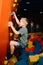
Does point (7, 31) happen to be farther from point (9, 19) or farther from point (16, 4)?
point (16, 4)

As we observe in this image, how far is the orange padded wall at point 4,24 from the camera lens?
1.96 metres

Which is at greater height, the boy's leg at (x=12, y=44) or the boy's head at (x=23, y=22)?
the boy's head at (x=23, y=22)

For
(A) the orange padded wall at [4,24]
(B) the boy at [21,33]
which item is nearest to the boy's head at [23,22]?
(B) the boy at [21,33]

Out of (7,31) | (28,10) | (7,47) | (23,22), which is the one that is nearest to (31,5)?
(28,10)

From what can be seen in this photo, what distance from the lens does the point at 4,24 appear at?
78.2 inches

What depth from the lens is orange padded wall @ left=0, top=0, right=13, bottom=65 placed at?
196 centimetres

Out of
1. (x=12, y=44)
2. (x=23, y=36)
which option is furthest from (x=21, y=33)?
(x=12, y=44)

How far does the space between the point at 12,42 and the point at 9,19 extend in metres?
0.23

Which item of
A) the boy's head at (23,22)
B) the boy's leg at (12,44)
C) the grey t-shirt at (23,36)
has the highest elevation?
the boy's head at (23,22)

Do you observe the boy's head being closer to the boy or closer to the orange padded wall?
the boy

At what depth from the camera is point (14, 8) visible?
2.03 m

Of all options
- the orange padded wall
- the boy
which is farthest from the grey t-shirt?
the orange padded wall

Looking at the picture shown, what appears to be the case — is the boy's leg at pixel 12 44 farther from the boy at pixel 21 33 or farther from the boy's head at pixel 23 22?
the boy's head at pixel 23 22

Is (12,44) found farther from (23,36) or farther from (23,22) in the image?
(23,22)
